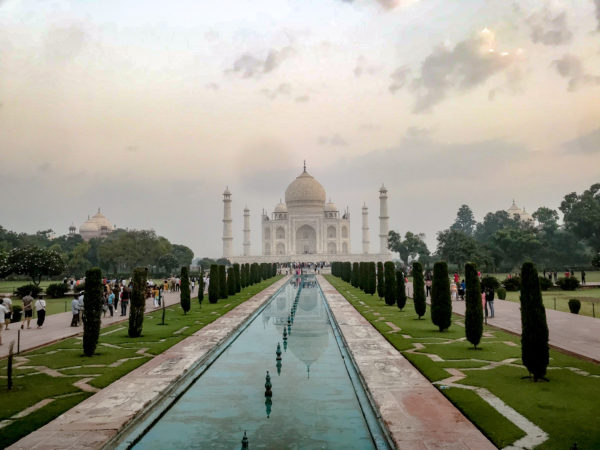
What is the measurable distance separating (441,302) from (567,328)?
2998 mm

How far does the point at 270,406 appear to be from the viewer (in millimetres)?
6590

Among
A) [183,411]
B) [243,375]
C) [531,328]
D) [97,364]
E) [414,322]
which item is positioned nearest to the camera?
[183,411]

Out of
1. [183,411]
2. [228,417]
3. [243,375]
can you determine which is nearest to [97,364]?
[243,375]

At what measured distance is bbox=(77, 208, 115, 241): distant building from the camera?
8317cm

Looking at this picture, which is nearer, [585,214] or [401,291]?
[401,291]

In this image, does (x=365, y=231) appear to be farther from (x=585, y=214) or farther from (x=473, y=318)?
(x=473, y=318)

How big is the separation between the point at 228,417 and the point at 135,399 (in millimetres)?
1273

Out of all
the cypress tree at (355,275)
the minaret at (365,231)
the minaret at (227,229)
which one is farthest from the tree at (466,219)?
the cypress tree at (355,275)

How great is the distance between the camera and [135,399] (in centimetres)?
666

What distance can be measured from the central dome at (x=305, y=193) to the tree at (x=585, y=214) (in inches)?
1213

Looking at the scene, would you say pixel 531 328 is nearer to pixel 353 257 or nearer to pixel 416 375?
pixel 416 375

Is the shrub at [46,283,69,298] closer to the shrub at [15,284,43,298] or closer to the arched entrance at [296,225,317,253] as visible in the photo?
the shrub at [15,284,43,298]

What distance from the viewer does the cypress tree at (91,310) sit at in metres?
9.68

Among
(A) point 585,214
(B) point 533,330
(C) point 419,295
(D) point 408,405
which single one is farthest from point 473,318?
(A) point 585,214
